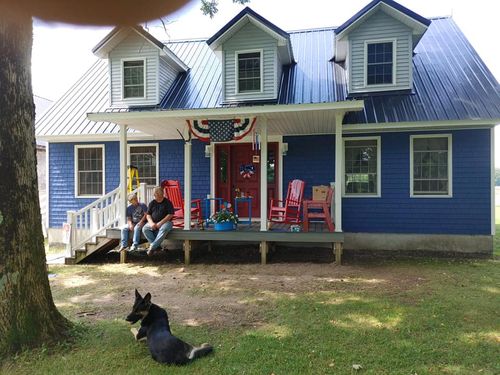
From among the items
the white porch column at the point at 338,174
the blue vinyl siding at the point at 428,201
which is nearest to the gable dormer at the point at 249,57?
the white porch column at the point at 338,174

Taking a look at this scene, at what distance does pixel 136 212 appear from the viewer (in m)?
7.67

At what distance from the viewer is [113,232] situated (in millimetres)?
7719

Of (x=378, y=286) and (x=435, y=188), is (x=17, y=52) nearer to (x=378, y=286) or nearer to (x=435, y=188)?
(x=378, y=286)

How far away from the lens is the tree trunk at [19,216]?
3230 mm

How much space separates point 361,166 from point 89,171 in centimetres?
697

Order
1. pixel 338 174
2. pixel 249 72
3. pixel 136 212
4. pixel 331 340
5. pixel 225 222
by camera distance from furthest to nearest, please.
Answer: pixel 249 72
pixel 136 212
pixel 225 222
pixel 338 174
pixel 331 340

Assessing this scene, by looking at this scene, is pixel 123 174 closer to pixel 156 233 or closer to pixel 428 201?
pixel 156 233

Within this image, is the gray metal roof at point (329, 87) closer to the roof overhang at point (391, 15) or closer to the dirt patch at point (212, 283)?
the roof overhang at point (391, 15)

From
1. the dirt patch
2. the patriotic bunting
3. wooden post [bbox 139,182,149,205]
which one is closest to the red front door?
wooden post [bbox 139,182,149,205]

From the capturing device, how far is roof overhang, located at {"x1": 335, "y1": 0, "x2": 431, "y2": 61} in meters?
8.29

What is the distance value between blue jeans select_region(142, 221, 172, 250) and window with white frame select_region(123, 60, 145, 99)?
4020 mm

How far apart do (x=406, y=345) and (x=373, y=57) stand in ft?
23.4

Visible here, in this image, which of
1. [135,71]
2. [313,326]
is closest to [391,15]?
[135,71]

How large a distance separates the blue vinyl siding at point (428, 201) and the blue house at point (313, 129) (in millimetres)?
22
